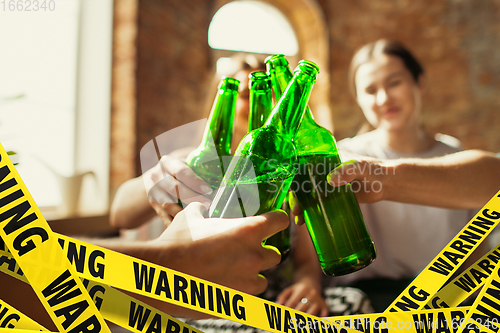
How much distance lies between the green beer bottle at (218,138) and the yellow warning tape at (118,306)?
0.12 meters

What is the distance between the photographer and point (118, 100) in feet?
4.09

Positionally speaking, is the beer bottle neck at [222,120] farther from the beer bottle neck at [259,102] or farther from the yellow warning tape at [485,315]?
the yellow warning tape at [485,315]

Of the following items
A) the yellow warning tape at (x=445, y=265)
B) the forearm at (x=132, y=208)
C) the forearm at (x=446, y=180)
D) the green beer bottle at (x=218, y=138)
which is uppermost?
the green beer bottle at (x=218, y=138)

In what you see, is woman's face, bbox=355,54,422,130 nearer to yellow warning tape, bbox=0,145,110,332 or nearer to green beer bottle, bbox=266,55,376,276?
green beer bottle, bbox=266,55,376,276

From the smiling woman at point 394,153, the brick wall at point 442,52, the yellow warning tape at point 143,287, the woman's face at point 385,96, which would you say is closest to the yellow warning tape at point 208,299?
the yellow warning tape at point 143,287

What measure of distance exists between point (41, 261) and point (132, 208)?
10.5 inches

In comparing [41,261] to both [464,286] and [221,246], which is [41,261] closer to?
[221,246]

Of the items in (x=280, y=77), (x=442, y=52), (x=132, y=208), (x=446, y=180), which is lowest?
(x=132, y=208)

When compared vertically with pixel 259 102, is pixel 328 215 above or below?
below

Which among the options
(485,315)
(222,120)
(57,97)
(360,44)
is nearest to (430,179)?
(485,315)

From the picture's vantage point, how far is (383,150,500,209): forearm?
1.10 ft

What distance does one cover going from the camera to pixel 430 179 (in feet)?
1.17

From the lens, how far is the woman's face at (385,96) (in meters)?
0.53

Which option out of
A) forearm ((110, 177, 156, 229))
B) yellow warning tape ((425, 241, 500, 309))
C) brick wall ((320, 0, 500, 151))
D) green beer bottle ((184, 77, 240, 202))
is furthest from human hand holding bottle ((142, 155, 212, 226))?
brick wall ((320, 0, 500, 151))
